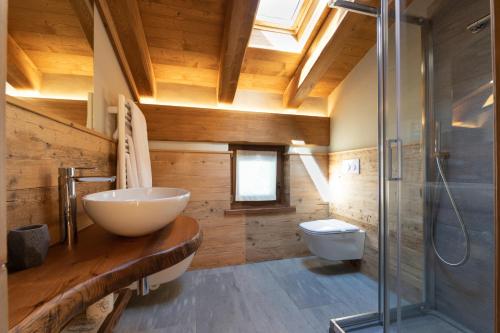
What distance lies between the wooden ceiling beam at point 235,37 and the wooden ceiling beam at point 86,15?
2.80ft

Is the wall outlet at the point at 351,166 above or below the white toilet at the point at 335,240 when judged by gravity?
above

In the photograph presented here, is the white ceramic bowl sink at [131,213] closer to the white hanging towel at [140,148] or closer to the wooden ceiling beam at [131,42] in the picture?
the white hanging towel at [140,148]

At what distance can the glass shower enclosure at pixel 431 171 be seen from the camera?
51.5 inches

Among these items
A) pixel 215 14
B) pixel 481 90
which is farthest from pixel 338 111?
pixel 215 14

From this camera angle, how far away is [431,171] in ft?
4.98

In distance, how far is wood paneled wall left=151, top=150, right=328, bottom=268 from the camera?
90.6 inches

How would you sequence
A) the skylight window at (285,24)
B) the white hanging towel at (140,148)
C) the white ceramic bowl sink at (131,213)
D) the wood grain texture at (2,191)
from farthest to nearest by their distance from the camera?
the skylight window at (285,24)
the white hanging towel at (140,148)
the white ceramic bowl sink at (131,213)
the wood grain texture at (2,191)

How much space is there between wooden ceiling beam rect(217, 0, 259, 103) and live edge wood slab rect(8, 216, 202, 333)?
1.47 meters

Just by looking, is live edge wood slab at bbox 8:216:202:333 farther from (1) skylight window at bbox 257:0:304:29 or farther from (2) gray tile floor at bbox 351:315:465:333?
(1) skylight window at bbox 257:0:304:29

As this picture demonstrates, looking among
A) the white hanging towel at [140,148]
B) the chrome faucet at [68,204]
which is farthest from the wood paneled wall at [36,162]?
the white hanging towel at [140,148]

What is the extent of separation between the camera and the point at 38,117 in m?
0.76

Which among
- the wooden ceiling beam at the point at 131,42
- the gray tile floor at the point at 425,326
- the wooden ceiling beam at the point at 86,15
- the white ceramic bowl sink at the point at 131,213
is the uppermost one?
the wooden ceiling beam at the point at 131,42

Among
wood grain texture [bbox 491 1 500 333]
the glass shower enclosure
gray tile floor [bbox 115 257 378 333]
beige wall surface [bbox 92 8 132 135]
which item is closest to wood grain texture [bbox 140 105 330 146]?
beige wall surface [bbox 92 8 132 135]

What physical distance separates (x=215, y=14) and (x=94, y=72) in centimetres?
103
